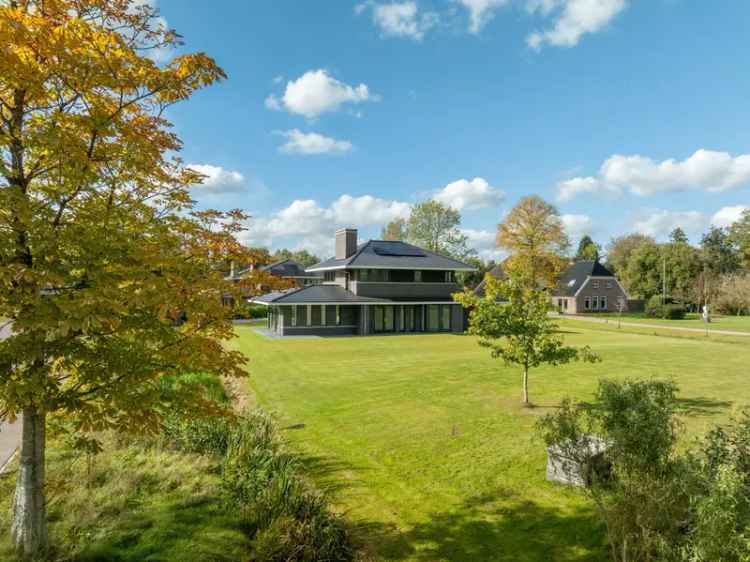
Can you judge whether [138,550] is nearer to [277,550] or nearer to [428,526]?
[277,550]

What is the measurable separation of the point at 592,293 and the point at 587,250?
3996 centimetres

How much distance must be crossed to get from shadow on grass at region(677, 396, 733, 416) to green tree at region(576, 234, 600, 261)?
8844 centimetres

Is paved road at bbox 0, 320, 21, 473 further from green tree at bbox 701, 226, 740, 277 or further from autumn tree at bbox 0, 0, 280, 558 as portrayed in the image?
green tree at bbox 701, 226, 740, 277

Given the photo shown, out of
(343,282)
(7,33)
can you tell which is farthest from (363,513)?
(343,282)

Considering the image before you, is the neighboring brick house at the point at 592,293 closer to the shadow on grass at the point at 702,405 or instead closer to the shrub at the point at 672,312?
the shrub at the point at 672,312

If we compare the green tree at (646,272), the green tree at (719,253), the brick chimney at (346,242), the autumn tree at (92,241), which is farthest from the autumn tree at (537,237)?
the autumn tree at (92,241)

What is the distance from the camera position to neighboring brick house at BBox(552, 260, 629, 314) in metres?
62.3

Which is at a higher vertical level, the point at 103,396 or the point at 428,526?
the point at 103,396

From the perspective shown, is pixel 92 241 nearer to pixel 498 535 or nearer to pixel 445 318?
pixel 498 535

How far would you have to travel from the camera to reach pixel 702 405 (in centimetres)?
1360

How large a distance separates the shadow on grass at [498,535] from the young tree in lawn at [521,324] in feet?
19.2

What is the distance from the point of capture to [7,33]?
465cm

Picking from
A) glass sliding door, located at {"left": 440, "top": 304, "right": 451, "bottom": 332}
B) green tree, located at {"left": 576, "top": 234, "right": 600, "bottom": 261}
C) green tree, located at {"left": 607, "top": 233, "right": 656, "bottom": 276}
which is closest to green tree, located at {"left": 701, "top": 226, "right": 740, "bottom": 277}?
green tree, located at {"left": 607, "top": 233, "right": 656, "bottom": 276}

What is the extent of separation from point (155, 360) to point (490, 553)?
5.32 metres
